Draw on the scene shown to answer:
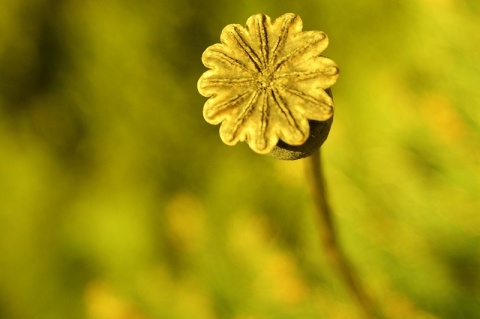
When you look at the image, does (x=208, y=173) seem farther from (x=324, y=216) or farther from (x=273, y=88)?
(x=273, y=88)

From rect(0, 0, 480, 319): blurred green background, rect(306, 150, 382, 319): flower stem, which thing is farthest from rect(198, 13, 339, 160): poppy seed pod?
rect(0, 0, 480, 319): blurred green background

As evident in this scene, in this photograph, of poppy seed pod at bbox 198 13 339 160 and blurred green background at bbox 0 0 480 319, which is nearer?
poppy seed pod at bbox 198 13 339 160

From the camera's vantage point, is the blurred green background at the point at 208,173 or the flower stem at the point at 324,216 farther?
the blurred green background at the point at 208,173

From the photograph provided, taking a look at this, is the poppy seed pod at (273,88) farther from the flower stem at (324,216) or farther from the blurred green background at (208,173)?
the blurred green background at (208,173)

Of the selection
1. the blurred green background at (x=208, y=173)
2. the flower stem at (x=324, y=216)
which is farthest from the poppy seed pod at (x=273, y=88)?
the blurred green background at (x=208, y=173)

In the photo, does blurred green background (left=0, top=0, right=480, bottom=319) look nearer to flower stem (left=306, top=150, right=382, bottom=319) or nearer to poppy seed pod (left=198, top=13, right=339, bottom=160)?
flower stem (left=306, top=150, right=382, bottom=319)

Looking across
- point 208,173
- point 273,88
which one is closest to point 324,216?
point 273,88
